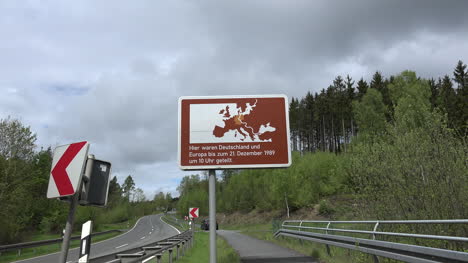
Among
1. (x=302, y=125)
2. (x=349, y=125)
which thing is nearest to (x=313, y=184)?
(x=349, y=125)

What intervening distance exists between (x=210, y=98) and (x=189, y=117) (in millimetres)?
547

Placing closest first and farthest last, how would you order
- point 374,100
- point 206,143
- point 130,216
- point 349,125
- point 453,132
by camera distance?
point 206,143
point 453,132
point 374,100
point 349,125
point 130,216

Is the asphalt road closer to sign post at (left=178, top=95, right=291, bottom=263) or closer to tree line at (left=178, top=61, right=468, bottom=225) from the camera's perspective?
sign post at (left=178, top=95, right=291, bottom=263)

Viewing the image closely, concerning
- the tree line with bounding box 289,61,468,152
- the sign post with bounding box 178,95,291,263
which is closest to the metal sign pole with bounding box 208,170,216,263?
the sign post with bounding box 178,95,291,263

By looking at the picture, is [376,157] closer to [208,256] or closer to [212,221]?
[212,221]

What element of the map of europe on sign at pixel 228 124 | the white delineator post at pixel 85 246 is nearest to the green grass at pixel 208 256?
the map of europe on sign at pixel 228 124

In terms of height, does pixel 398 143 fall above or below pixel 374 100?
below

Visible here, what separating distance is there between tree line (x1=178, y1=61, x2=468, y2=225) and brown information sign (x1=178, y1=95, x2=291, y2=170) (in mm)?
4464

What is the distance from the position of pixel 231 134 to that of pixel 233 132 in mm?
53

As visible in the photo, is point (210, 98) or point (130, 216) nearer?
point (210, 98)

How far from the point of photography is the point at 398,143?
9016 millimetres

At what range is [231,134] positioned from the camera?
6082 mm

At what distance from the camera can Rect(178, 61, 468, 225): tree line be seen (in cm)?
805

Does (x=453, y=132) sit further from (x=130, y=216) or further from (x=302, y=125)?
(x=130, y=216)
